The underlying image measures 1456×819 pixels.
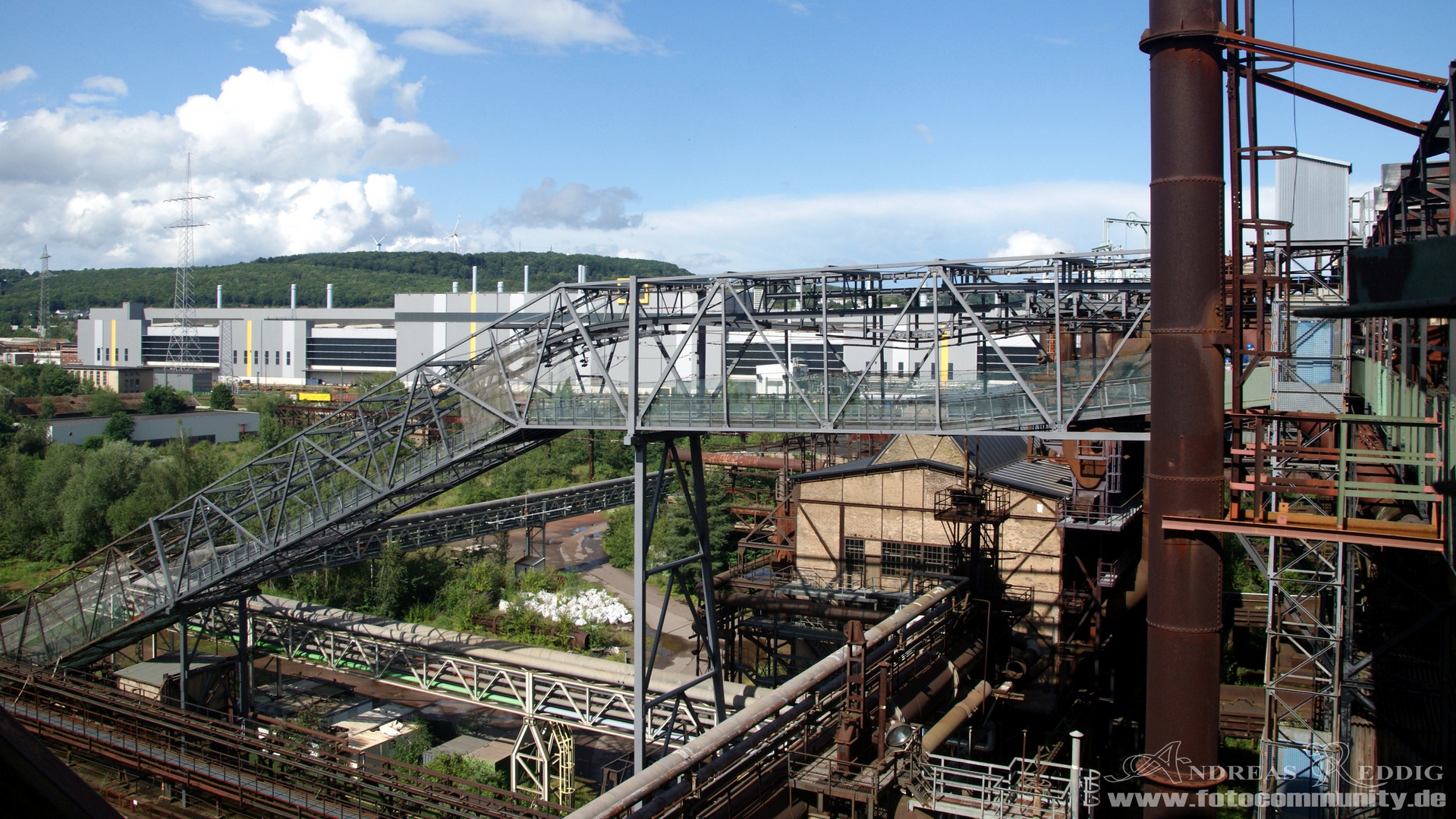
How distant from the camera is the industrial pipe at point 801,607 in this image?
1981 cm

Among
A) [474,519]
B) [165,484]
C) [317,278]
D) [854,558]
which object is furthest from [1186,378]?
[317,278]

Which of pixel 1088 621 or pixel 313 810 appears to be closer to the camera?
pixel 313 810

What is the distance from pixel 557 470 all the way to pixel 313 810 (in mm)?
37874

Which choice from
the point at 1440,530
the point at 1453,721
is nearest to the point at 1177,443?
the point at 1440,530

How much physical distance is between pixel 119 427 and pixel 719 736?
55.2 m

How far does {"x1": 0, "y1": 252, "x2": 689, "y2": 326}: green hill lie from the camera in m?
149

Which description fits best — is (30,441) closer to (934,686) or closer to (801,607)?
(801,607)

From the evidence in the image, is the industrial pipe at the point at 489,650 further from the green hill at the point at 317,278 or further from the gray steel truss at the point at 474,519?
the green hill at the point at 317,278

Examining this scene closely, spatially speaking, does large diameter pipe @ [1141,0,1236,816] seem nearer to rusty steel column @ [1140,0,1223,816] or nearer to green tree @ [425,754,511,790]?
rusty steel column @ [1140,0,1223,816]

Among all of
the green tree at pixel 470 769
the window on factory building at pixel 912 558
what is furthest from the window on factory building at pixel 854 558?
the green tree at pixel 470 769

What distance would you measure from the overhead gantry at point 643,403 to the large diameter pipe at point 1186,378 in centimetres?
579

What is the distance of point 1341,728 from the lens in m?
15.0

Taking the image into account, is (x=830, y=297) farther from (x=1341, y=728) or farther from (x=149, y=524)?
(x=149, y=524)

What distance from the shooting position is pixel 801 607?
20.2 m
